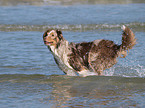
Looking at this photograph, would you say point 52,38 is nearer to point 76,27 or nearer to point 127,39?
point 127,39

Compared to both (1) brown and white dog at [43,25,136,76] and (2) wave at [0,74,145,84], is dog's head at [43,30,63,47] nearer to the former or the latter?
(1) brown and white dog at [43,25,136,76]

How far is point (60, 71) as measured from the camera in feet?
25.2

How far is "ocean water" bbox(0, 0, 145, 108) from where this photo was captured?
559cm

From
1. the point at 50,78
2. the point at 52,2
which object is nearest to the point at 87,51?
the point at 50,78

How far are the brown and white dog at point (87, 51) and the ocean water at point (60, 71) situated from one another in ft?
1.03

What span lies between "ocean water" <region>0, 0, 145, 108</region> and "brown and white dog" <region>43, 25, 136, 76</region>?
313 mm

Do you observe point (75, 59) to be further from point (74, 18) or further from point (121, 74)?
point (74, 18)

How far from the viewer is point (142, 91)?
19.6 ft

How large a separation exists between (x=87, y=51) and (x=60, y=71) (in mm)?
Answer: 1294

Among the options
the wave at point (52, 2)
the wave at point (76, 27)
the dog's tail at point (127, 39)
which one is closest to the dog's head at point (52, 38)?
the dog's tail at point (127, 39)

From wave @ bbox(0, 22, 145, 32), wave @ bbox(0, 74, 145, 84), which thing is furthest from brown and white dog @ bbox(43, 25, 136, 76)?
wave @ bbox(0, 22, 145, 32)

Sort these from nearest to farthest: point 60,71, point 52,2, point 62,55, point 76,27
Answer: point 62,55, point 60,71, point 76,27, point 52,2

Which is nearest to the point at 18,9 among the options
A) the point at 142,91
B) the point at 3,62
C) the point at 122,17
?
the point at 122,17

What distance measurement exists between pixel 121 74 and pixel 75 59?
132 cm
